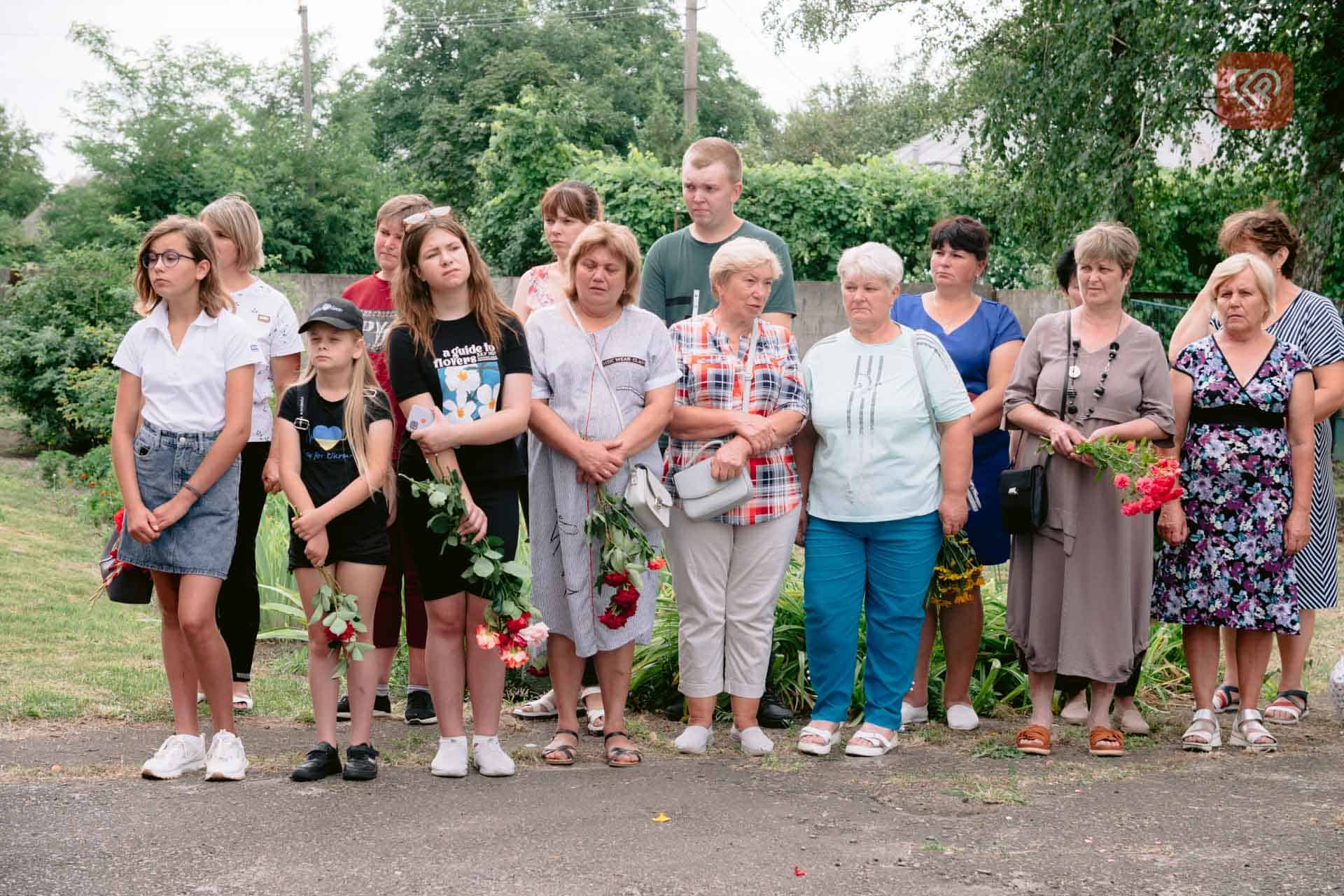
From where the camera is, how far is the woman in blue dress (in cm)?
545

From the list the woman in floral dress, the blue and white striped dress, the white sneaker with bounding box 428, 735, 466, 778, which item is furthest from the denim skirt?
the blue and white striped dress

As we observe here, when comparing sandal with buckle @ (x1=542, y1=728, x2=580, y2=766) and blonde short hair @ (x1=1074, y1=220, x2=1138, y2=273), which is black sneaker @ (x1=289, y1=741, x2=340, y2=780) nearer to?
sandal with buckle @ (x1=542, y1=728, x2=580, y2=766)

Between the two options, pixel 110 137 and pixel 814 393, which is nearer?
pixel 814 393

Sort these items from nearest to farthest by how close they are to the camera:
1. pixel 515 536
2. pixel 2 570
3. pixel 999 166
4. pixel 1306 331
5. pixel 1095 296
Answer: pixel 515 536 → pixel 1095 296 → pixel 1306 331 → pixel 2 570 → pixel 999 166

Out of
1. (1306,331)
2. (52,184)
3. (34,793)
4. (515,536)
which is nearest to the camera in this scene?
(34,793)

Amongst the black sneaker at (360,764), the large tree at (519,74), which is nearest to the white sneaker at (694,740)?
the black sneaker at (360,764)

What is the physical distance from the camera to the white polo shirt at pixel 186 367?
14.8 feet

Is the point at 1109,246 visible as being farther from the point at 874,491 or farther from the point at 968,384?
the point at 874,491

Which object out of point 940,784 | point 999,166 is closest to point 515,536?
point 940,784

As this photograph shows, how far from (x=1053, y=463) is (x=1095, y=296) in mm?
643

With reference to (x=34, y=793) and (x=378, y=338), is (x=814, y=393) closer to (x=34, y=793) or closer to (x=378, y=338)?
(x=378, y=338)

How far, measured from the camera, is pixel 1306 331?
5.68 m

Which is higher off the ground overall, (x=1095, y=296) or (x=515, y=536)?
(x=1095, y=296)

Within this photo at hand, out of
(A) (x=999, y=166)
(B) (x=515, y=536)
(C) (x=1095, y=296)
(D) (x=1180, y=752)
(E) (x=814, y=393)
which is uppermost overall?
(A) (x=999, y=166)
